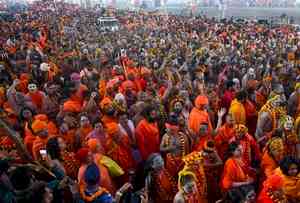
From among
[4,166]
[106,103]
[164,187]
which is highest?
[4,166]

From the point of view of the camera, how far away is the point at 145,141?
5.77m

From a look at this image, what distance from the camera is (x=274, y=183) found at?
165 inches

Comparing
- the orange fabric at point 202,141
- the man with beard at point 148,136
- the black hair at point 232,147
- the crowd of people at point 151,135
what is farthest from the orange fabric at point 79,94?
the black hair at point 232,147

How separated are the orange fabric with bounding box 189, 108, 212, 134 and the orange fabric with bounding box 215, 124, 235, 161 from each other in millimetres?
342

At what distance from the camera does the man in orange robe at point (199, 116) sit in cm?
595

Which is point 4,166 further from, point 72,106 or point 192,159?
point 72,106

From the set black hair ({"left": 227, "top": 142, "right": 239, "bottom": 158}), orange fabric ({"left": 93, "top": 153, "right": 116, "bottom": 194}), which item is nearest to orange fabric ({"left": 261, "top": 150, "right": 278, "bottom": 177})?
black hair ({"left": 227, "top": 142, "right": 239, "bottom": 158})

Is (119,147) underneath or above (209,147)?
underneath

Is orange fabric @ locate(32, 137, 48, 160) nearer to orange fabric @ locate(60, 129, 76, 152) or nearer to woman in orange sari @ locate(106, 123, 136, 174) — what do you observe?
orange fabric @ locate(60, 129, 76, 152)

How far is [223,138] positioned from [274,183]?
1.36 metres

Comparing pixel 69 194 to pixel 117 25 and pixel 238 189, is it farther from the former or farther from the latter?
pixel 117 25

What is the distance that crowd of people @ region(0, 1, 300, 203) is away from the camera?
4.15 m

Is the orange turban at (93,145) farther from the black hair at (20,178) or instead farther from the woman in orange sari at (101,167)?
the black hair at (20,178)

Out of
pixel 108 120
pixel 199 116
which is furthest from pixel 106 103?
pixel 199 116
